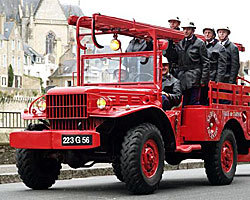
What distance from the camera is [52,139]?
11.2 meters

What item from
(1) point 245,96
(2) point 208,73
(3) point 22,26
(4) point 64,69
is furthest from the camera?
(3) point 22,26

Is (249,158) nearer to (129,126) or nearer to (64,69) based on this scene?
(129,126)

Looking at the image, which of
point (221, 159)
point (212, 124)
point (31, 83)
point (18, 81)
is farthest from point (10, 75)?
point (212, 124)

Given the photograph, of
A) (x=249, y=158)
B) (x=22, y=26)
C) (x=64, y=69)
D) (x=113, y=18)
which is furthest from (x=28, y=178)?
(x=22, y=26)

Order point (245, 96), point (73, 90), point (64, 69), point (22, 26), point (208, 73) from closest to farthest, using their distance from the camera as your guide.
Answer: point (73, 90)
point (208, 73)
point (245, 96)
point (64, 69)
point (22, 26)

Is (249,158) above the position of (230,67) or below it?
below

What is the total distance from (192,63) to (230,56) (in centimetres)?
201

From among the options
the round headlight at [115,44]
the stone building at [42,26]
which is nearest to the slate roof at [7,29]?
the stone building at [42,26]

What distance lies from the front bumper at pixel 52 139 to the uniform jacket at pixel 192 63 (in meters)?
3.51

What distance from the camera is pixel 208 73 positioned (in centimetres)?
1414

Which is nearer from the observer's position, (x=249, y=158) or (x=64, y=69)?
(x=249, y=158)

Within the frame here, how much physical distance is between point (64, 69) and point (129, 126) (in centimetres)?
13928

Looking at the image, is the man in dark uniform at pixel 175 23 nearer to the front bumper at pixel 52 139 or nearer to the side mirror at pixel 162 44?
the side mirror at pixel 162 44

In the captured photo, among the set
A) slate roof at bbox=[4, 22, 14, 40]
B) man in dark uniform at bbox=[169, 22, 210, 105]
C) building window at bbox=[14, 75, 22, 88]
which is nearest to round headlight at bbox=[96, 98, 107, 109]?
man in dark uniform at bbox=[169, 22, 210, 105]
